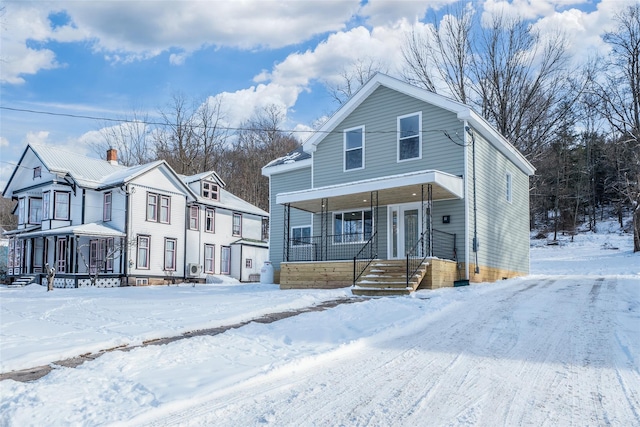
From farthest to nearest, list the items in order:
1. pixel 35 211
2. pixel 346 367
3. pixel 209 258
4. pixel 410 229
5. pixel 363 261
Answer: pixel 209 258 < pixel 35 211 < pixel 410 229 < pixel 363 261 < pixel 346 367

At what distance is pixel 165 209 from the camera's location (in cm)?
2631

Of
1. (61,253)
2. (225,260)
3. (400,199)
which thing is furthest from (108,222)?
(400,199)

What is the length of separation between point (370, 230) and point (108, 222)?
50.9 feet

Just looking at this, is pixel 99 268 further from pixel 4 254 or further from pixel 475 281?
pixel 475 281

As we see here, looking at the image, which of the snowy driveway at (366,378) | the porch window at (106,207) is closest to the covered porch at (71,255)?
the porch window at (106,207)

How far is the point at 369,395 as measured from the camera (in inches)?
166

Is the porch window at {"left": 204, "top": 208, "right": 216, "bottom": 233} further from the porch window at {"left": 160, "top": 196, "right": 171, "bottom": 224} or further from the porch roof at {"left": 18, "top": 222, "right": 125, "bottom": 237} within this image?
the porch roof at {"left": 18, "top": 222, "right": 125, "bottom": 237}

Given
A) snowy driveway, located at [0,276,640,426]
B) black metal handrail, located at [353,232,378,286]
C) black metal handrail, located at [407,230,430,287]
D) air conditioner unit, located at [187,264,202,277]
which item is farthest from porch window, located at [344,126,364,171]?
air conditioner unit, located at [187,264,202,277]

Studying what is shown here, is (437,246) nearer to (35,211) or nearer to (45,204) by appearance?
(45,204)

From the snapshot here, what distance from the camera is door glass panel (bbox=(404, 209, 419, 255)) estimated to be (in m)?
14.9

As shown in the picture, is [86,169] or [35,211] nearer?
[86,169]

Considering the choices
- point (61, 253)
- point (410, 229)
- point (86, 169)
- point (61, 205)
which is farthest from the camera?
point (86, 169)

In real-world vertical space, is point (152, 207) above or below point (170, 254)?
above

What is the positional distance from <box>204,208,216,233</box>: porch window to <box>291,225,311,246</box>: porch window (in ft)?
39.3
